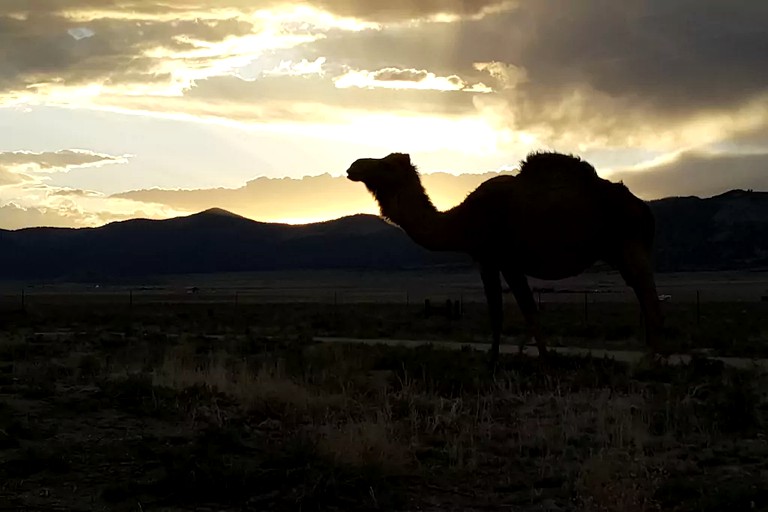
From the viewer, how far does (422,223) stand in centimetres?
1437

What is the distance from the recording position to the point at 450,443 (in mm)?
9586

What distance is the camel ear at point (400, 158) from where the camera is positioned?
14.5m

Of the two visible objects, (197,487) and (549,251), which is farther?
(549,251)

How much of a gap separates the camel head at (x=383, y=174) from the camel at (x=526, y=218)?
0.02 meters

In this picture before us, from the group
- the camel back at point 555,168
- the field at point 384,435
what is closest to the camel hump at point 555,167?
the camel back at point 555,168

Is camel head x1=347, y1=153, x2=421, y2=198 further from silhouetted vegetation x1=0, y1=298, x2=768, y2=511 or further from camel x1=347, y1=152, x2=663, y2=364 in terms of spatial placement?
silhouetted vegetation x1=0, y1=298, x2=768, y2=511

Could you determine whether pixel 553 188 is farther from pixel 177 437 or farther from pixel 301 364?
pixel 177 437

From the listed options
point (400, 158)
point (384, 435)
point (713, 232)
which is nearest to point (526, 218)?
point (400, 158)

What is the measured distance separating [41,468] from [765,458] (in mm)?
6724

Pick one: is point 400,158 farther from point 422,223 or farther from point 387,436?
point 387,436

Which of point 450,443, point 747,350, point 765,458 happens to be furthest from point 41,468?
point 747,350

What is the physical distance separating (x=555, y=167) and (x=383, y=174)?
2746 millimetres

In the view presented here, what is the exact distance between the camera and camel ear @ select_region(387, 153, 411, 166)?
1448cm

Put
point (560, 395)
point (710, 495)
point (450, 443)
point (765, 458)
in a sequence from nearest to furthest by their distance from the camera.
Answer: point (710, 495)
point (765, 458)
point (450, 443)
point (560, 395)
